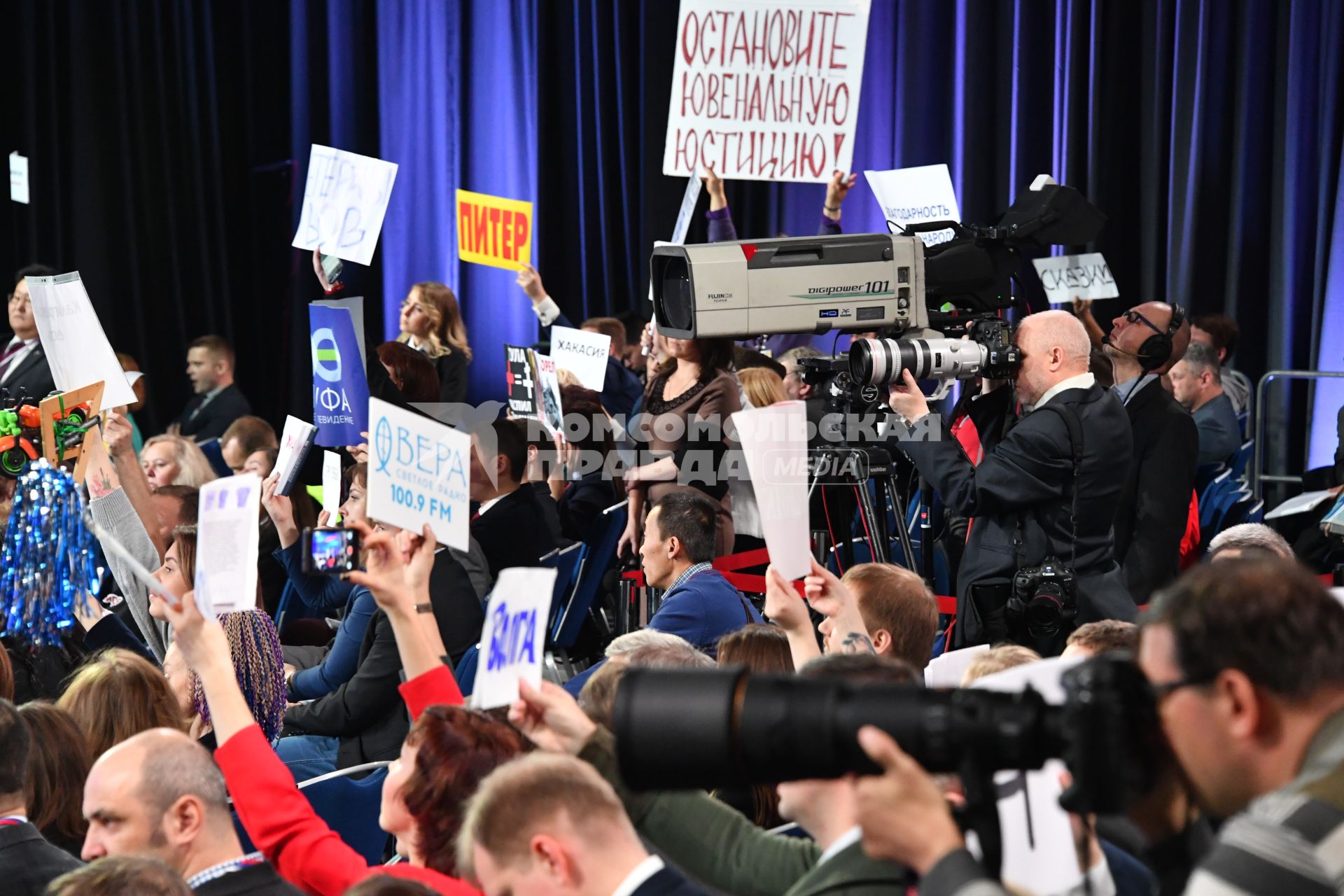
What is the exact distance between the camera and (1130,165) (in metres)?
7.29

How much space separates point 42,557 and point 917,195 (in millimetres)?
3278

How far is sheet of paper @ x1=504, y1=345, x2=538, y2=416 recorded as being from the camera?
5207 millimetres

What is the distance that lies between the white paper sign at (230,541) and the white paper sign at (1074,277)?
4.69 meters

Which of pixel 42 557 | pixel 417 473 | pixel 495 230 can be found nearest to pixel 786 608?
pixel 417 473

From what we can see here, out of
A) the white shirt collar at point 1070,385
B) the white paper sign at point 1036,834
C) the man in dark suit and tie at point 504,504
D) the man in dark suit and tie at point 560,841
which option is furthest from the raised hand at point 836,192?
the man in dark suit and tie at point 560,841

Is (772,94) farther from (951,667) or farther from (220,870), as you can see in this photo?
(220,870)

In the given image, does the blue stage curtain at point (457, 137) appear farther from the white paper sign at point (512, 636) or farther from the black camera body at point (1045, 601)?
the white paper sign at point (512, 636)

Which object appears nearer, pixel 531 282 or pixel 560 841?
pixel 560 841

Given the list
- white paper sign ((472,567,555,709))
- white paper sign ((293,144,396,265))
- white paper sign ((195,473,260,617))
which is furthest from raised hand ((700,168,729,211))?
white paper sign ((472,567,555,709))

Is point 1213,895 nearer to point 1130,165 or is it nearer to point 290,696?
point 290,696

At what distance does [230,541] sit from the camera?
2.41m

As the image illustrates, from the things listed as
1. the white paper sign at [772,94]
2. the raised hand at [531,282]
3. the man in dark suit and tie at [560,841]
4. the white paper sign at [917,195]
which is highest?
the white paper sign at [772,94]

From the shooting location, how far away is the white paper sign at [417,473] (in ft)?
8.57

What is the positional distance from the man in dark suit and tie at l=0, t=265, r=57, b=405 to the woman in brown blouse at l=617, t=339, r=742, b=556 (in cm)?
258
